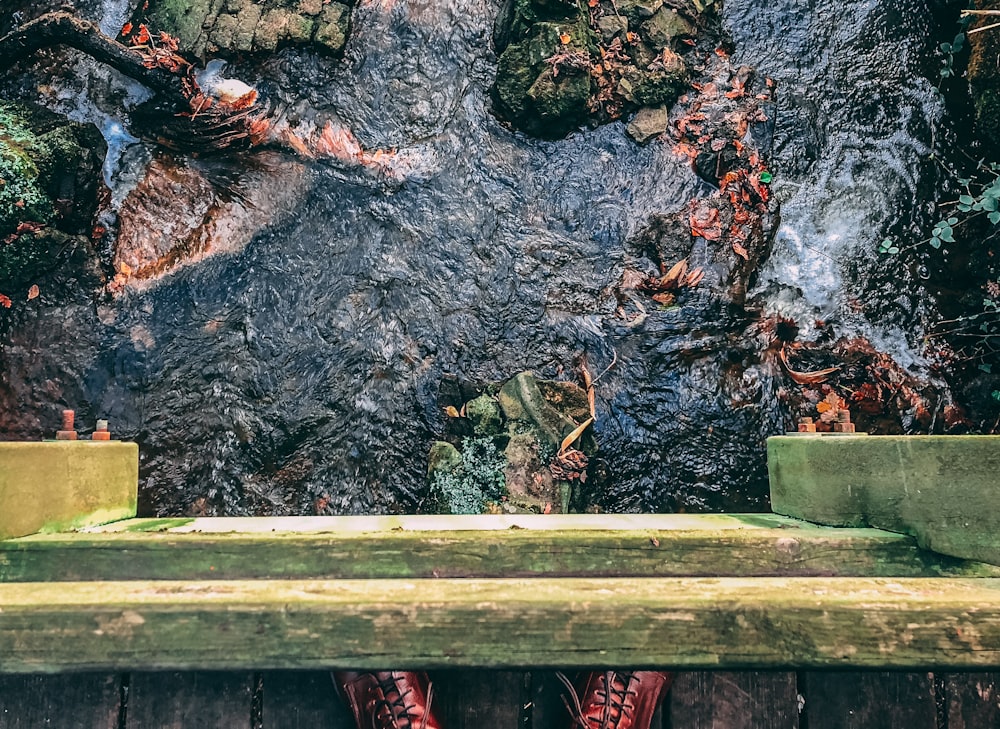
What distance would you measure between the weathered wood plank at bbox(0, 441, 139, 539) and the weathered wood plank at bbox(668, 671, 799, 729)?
8.04 ft

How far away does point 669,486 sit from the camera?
4203 mm

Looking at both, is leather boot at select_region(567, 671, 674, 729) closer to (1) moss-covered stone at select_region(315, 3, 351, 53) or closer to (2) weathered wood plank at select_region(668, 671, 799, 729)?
(2) weathered wood plank at select_region(668, 671, 799, 729)

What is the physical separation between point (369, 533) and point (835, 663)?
1543 mm

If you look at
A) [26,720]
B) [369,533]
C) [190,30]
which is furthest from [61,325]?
[369,533]

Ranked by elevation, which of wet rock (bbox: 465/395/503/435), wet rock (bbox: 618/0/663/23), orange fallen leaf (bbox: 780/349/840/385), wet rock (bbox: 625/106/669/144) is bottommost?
wet rock (bbox: 465/395/503/435)

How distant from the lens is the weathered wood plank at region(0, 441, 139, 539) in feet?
7.38

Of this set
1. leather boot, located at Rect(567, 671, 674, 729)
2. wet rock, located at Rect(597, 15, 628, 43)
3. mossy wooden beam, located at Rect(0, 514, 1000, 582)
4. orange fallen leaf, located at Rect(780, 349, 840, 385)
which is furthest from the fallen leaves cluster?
leather boot, located at Rect(567, 671, 674, 729)

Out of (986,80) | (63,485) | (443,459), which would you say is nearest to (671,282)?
(443,459)

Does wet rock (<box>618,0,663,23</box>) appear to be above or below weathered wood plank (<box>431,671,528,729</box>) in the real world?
above

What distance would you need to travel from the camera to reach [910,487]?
7.41 feet

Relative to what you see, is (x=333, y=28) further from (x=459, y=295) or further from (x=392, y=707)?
(x=392, y=707)

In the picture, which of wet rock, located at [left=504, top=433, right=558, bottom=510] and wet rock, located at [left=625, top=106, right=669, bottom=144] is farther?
wet rock, located at [left=625, top=106, right=669, bottom=144]

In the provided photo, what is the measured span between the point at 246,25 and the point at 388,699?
452 centimetres

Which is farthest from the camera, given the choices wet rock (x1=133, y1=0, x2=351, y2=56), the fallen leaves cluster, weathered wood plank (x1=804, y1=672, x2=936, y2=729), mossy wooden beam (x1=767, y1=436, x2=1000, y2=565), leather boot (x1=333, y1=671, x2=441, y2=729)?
wet rock (x1=133, y1=0, x2=351, y2=56)
